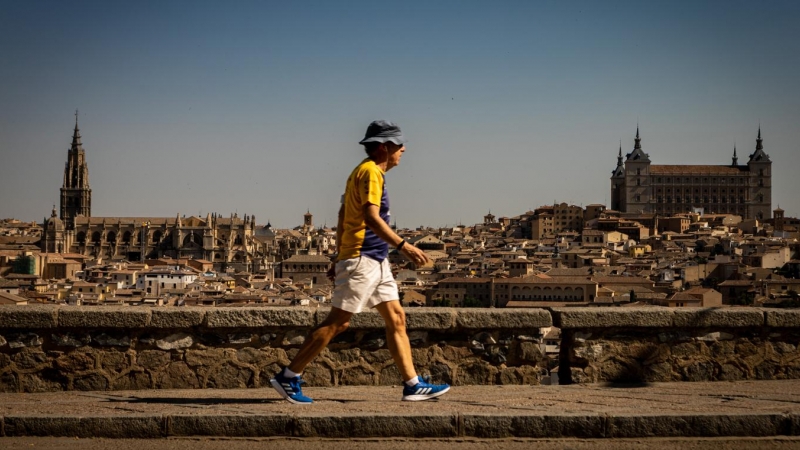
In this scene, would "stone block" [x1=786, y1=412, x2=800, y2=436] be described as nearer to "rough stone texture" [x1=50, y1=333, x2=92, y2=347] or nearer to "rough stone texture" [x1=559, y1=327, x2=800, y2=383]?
"rough stone texture" [x1=559, y1=327, x2=800, y2=383]

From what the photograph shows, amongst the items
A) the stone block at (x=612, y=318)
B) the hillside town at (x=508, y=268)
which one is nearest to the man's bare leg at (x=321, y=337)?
the stone block at (x=612, y=318)

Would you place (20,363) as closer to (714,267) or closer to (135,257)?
(714,267)

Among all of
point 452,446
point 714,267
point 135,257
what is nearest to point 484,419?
point 452,446

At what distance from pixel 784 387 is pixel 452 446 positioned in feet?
7.61

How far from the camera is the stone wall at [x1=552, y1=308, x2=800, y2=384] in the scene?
235 inches

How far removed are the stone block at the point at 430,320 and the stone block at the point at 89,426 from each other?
5.46 ft

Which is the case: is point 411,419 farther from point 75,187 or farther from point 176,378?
point 75,187

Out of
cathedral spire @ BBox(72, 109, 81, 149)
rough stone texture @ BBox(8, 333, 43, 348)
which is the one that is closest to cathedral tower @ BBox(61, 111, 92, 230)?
cathedral spire @ BBox(72, 109, 81, 149)

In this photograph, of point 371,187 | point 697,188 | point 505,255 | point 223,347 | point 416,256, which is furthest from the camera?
point 697,188

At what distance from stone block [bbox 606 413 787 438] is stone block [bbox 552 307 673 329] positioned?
4.34ft

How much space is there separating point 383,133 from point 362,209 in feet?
1.39

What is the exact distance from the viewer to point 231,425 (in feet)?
15.2

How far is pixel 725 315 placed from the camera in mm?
6074

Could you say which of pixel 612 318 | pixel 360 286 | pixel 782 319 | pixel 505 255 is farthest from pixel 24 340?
pixel 505 255
